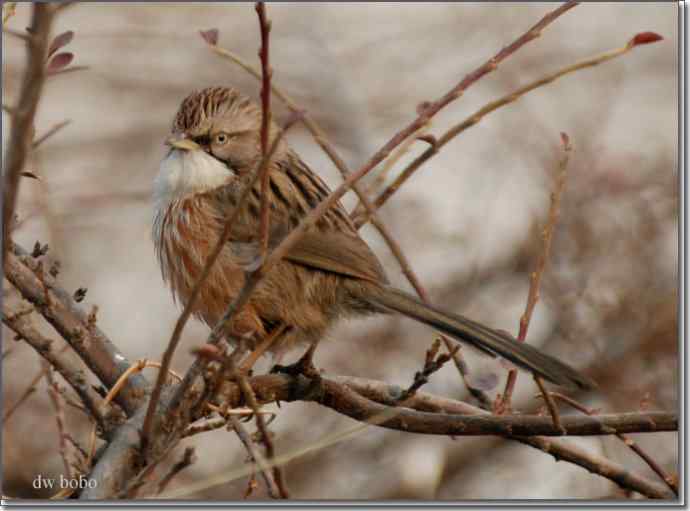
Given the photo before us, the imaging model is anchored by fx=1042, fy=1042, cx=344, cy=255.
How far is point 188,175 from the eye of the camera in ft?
14.2

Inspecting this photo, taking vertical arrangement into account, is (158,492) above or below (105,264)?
below

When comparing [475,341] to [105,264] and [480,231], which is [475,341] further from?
[105,264]

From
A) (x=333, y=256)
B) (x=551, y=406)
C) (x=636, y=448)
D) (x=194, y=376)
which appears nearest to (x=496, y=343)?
(x=551, y=406)

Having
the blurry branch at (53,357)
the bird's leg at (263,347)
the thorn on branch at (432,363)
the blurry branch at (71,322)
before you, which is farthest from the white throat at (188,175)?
the thorn on branch at (432,363)

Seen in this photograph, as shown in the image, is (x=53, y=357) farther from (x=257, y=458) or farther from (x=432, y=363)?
(x=432, y=363)

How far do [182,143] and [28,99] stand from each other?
2.01 meters

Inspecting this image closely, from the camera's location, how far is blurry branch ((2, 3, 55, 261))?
2.20 m

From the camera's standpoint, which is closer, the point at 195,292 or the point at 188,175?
the point at 195,292

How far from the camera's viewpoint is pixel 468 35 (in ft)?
24.4

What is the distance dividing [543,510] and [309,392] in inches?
37.8

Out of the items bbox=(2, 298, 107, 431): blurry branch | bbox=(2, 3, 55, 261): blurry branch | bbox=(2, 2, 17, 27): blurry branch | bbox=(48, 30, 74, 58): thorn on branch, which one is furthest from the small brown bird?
bbox=(2, 3, 55, 261): blurry branch

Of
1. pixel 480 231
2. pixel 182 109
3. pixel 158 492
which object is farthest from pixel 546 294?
pixel 158 492

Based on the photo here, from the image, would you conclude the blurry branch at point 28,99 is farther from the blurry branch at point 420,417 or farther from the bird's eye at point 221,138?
the bird's eye at point 221,138

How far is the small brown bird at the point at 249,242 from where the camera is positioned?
4.07 metres
